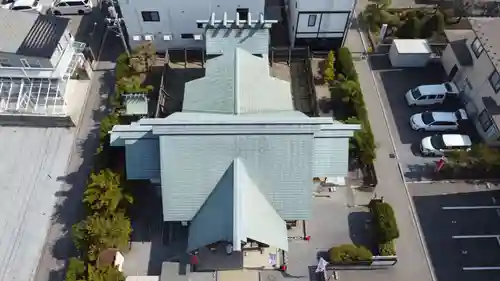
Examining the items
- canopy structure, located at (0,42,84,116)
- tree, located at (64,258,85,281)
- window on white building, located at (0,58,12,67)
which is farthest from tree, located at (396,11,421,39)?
window on white building, located at (0,58,12,67)

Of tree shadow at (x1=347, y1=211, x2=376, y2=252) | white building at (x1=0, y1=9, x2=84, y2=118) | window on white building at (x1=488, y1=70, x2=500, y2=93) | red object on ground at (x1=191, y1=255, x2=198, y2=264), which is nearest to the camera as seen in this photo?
red object on ground at (x1=191, y1=255, x2=198, y2=264)

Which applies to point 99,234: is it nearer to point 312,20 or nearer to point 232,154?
point 232,154

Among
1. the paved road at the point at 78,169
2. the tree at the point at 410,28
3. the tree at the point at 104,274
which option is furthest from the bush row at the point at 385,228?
the paved road at the point at 78,169

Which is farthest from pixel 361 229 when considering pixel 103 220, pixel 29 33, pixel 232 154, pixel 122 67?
pixel 29 33

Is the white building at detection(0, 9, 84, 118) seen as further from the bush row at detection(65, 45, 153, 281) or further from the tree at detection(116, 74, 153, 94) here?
the bush row at detection(65, 45, 153, 281)

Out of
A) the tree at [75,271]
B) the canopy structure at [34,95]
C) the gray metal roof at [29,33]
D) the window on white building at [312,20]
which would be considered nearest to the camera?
the tree at [75,271]

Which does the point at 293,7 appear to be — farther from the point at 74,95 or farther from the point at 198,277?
the point at 198,277

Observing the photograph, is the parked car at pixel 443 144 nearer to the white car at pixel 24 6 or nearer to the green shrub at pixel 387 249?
the green shrub at pixel 387 249
